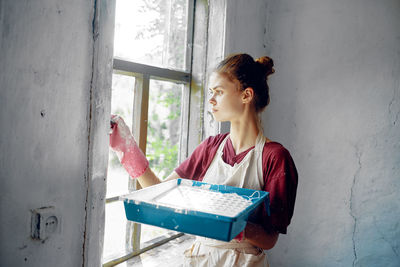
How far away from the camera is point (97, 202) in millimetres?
1010

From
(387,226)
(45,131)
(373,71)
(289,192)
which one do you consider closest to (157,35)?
(45,131)

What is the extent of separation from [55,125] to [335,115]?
1.70 metres

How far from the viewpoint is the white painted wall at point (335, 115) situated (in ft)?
5.86

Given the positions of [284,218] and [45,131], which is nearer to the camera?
[45,131]

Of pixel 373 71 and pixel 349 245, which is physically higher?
pixel 373 71

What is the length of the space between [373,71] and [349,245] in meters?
1.10

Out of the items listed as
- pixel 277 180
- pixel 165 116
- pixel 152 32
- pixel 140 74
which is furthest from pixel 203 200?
pixel 165 116

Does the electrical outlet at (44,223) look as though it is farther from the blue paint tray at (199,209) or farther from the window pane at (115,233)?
the window pane at (115,233)

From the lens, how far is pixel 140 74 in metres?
1.44

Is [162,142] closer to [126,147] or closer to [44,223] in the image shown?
[126,147]

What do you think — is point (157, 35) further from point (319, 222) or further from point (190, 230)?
point (319, 222)

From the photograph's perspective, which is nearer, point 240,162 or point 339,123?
point 240,162

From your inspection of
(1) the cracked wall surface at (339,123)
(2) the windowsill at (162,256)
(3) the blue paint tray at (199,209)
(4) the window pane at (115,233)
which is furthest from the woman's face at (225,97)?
(1) the cracked wall surface at (339,123)

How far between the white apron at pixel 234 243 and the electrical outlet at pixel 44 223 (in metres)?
0.57
